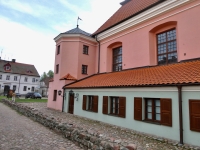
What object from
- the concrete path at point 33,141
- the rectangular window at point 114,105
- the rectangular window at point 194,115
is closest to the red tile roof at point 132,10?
the rectangular window at point 114,105

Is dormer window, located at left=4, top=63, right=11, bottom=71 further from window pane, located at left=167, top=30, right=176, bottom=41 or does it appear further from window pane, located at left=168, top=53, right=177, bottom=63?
window pane, located at left=168, top=53, right=177, bottom=63

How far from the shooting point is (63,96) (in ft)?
49.6

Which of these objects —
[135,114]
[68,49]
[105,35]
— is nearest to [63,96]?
[68,49]

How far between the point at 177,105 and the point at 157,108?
1.16 meters

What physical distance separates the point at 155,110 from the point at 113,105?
313cm

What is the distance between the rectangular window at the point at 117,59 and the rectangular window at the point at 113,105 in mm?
5302

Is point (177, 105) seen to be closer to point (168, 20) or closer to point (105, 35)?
point (168, 20)

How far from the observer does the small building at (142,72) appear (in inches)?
257

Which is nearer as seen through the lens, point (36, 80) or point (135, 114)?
point (135, 114)

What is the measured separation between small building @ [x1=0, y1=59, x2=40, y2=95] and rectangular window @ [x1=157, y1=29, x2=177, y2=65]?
43.9 metres

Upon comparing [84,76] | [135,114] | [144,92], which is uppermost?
[84,76]

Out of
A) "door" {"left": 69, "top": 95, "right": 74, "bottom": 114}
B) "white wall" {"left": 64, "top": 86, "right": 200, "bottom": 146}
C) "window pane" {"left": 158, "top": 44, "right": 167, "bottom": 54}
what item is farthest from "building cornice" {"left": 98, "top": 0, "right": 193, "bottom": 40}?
"door" {"left": 69, "top": 95, "right": 74, "bottom": 114}

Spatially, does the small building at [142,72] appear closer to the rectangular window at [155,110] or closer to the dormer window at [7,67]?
the rectangular window at [155,110]

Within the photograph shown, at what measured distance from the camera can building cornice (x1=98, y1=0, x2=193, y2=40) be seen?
33.6ft
